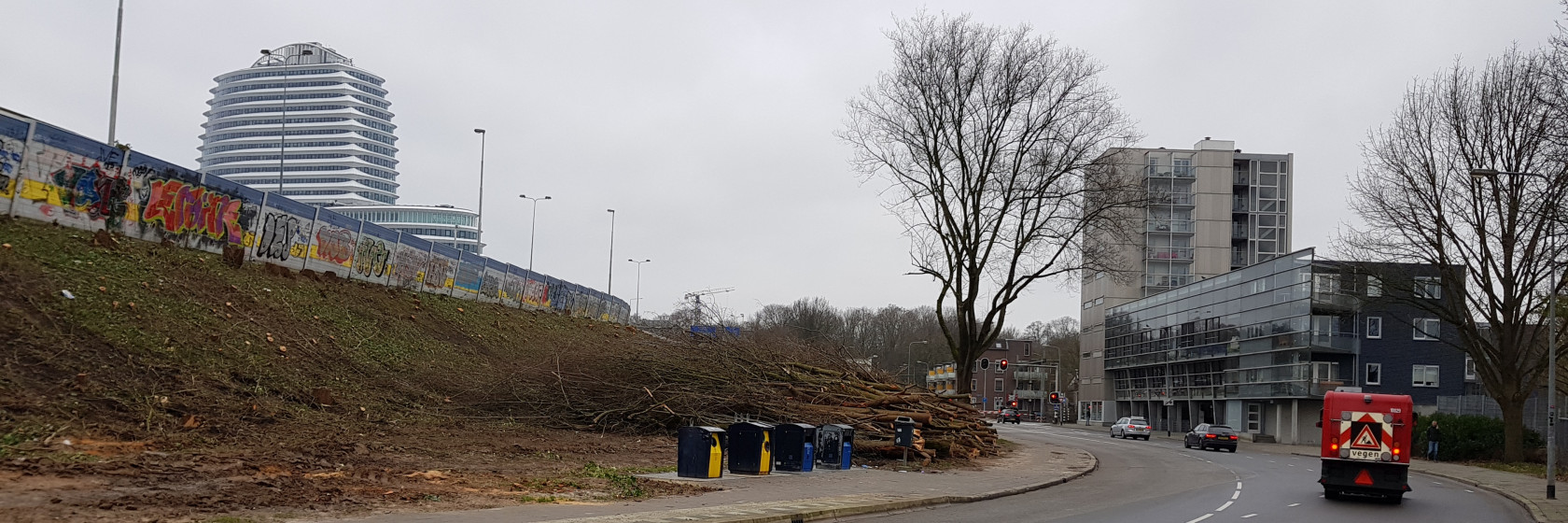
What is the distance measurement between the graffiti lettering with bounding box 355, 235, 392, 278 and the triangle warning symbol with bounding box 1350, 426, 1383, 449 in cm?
2760

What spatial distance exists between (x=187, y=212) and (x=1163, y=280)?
7493cm

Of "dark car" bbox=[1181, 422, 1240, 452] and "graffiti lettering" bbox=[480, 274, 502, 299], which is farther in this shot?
"dark car" bbox=[1181, 422, 1240, 452]

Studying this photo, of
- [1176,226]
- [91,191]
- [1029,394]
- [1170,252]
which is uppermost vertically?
[1176,226]

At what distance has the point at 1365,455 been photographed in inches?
808

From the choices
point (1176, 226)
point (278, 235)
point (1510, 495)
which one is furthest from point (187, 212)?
point (1176, 226)

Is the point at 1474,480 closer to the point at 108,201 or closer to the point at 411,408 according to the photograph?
the point at 411,408

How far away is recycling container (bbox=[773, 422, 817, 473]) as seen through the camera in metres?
21.6

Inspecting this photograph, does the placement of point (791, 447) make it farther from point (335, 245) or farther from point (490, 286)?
point (490, 286)

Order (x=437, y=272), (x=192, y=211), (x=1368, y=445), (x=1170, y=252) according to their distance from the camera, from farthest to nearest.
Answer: (x=1170, y=252) → (x=437, y=272) → (x=192, y=211) → (x=1368, y=445)

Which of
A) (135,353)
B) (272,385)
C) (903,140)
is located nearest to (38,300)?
(135,353)

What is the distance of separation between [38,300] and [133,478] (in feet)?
28.9

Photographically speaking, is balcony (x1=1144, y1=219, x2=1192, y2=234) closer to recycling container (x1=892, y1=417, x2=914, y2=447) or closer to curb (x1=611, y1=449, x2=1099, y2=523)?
recycling container (x1=892, y1=417, x2=914, y2=447)

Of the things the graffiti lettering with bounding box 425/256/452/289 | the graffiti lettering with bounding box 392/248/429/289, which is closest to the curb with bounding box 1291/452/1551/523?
the graffiti lettering with bounding box 392/248/429/289

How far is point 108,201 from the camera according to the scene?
25.4 metres
